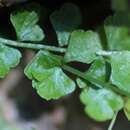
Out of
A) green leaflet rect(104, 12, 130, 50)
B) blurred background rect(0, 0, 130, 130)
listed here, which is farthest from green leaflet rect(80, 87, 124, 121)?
blurred background rect(0, 0, 130, 130)

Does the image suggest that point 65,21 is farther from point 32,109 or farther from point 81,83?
point 32,109

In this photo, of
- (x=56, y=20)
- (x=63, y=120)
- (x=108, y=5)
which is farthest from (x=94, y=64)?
→ (x=63, y=120)

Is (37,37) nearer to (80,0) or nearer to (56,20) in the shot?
(56,20)

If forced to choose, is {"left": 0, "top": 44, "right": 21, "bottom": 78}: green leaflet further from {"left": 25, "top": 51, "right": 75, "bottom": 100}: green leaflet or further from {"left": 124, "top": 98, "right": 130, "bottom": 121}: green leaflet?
{"left": 124, "top": 98, "right": 130, "bottom": 121}: green leaflet

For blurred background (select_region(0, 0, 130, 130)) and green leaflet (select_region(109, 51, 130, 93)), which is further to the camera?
blurred background (select_region(0, 0, 130, 130))

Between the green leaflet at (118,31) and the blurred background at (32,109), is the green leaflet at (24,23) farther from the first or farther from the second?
the blurred background at (32,109)

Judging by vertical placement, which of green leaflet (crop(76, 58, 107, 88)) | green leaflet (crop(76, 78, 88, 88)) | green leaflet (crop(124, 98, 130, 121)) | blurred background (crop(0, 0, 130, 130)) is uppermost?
green leaflet (crop(76, 58, 107, 88))
